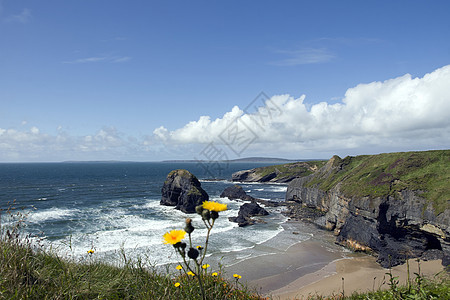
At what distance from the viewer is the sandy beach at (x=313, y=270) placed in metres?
18.9

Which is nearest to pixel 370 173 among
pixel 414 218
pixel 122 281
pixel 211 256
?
pixel 414 218

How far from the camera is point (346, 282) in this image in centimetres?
1998

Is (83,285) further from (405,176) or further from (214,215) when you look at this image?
(405,176)

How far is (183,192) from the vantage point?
5059 centimetres

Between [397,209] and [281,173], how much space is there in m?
82.5

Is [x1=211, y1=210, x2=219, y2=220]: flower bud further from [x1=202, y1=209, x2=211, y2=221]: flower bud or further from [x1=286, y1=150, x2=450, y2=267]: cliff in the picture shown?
[x1=286, y1=150, x2=450, y2=267]: cliff

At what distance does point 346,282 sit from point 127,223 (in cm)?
3006

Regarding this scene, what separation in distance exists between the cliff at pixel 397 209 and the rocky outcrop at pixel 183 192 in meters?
21.9

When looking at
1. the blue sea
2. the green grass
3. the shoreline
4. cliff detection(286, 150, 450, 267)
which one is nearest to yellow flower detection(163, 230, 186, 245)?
the green grass

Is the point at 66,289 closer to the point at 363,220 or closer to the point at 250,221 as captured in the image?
the point at 363,220

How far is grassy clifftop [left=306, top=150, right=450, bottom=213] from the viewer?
25152 mm

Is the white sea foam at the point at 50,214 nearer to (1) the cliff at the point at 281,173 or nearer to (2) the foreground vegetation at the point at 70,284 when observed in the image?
(2) the foreground vegetation at the point at 70,284

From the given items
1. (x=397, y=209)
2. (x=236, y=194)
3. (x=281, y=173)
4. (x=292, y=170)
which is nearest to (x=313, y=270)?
(x=397, y=209)

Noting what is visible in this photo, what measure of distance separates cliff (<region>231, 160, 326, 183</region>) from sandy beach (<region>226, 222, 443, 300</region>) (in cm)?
7430
